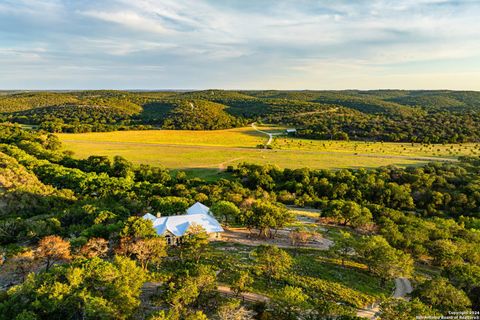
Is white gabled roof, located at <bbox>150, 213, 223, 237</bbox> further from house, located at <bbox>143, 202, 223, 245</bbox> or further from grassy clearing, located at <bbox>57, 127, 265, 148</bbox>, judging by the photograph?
grassy clearing, located at <bbox>57, 127, 265, 148</bbox>

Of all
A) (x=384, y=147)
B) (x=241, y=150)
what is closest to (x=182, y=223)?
(x=241, y=150)

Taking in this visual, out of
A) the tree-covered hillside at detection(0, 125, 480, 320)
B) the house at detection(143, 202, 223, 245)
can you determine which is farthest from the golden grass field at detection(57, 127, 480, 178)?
Answer: the house at detection(143, 202, 223, 245)

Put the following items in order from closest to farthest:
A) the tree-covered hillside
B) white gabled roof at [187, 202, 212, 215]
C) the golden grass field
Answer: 1. the tree-covered hillside
2. white gabled roof at [187, 202, 212, 215]
3. the golden grass field

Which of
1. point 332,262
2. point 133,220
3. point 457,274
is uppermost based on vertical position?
point 133,220

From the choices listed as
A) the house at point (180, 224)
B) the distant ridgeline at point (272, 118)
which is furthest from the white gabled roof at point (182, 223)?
the distant ridgeline at point (272, 118)

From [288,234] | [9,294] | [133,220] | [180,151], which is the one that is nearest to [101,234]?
[133,220]

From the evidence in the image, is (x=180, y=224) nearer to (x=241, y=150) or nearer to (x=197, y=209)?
(x=197, y=209)

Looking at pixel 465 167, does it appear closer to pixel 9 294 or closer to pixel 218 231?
pixel 218 231
